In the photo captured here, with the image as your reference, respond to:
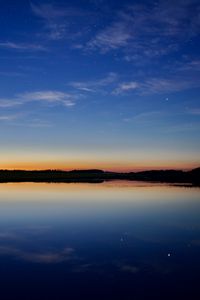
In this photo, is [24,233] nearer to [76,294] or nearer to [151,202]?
[76,294]

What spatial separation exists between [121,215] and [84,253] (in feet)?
35.6

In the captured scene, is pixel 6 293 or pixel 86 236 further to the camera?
pixel 86 236

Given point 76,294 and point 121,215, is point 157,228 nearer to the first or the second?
point 121,215

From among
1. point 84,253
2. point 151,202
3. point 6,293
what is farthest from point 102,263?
point 151,202

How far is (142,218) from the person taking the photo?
24281 mm

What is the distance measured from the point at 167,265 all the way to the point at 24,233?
8569mm

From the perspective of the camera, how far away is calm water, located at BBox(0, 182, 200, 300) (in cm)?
1066

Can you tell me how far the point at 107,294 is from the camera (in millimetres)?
10281

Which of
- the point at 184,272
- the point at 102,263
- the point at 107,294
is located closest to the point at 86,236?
the point at 102,263

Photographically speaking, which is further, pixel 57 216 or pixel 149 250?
pixel 57 216

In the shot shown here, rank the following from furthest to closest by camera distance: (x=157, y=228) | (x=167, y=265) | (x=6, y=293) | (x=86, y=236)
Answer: (x=157, y=228)
(x=86, y=236)
(x=167, y=265)
(x=6, y=293)

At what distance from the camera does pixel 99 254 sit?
14.7m

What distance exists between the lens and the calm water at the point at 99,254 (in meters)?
10.7

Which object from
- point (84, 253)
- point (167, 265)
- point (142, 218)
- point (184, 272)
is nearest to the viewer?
point (184, 272)
